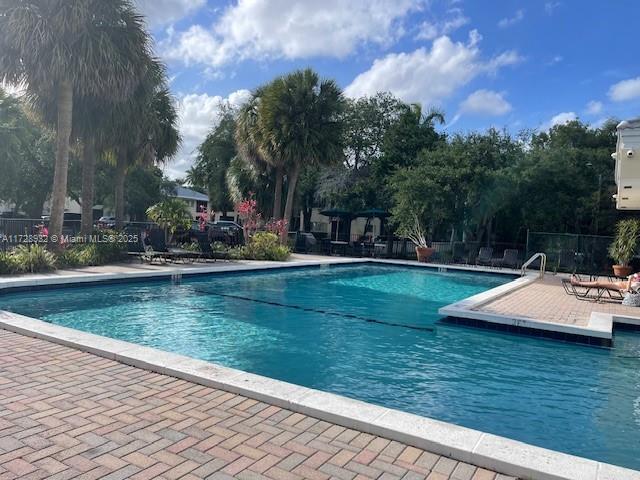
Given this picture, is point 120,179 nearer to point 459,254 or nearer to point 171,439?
point 459,254

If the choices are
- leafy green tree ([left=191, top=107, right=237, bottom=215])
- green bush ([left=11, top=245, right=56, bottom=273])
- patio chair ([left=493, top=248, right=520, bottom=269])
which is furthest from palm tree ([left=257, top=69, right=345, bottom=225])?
green bush ([left=11, top=245, right=56, bottom=273])

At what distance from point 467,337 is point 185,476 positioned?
5995mm

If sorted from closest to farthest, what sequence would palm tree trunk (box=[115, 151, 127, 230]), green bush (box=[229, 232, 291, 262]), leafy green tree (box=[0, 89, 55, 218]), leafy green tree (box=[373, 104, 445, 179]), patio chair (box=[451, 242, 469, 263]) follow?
1. palm tree trunk (box=[115, 151, 127, 230])
2. green bush (box=[229, 232, 291, 262])
3. patio chair (box=[451, 242, 469, 263])
4. leafy green tree (box=[0, 89, 55, 218])
5. leafy green tree (box=[373, 104, 445, 179])

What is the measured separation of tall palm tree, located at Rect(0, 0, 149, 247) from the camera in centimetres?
1134

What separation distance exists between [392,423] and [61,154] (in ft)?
40.1

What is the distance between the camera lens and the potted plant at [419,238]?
1997cm

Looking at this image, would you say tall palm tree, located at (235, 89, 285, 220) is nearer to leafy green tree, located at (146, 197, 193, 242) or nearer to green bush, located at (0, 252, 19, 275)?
leafy green tree, located at (146, 197, 193, 242)

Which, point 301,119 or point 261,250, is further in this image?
point 301,119

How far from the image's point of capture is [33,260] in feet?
35.4

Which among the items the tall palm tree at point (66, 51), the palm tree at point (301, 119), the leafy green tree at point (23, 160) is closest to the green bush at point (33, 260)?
the tall palm tree at point (66, 51)

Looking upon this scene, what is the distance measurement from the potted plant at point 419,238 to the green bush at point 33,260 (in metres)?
14.0

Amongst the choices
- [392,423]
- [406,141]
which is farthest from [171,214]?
[406,141]

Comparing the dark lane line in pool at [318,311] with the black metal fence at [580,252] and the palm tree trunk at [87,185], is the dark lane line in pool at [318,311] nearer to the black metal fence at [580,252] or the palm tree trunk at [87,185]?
the palm tree trunk at [87,185]

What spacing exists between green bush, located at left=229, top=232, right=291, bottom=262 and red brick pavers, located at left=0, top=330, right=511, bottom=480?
13.1m
